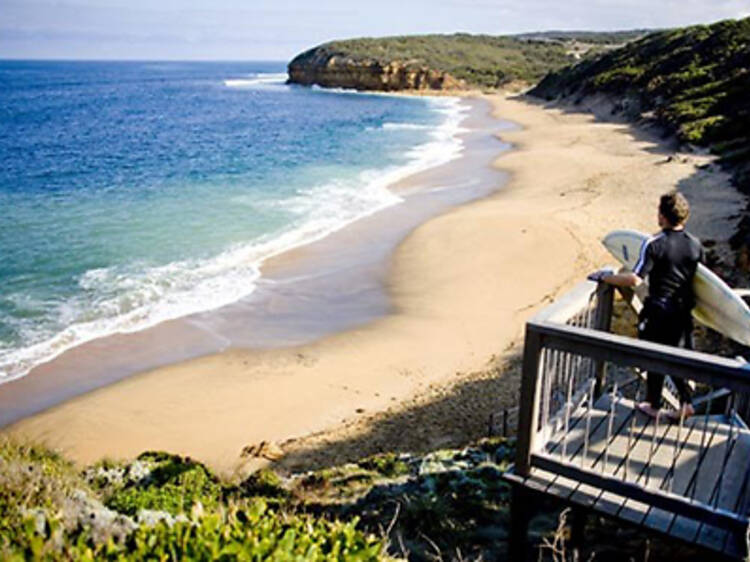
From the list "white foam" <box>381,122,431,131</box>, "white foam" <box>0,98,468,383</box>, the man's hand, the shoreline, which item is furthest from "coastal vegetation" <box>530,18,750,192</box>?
the man's hand

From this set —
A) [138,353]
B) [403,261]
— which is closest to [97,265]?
[138,353]

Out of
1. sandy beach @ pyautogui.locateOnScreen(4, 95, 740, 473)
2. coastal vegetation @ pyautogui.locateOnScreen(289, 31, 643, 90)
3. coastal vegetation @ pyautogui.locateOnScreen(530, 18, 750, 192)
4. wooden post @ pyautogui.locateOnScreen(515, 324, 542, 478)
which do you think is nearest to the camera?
wooden post @ pyautogui.locateOnScreen(515, 324, 542, 478)

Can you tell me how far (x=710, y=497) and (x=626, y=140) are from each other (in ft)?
122

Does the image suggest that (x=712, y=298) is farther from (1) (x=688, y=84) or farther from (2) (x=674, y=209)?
(1) (x=688, y=84)

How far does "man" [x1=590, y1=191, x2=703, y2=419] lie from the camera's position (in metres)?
4.75

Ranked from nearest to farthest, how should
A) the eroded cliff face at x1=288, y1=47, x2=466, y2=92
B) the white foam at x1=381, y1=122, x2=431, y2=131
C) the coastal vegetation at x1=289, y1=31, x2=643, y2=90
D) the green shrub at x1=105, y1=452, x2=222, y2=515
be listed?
the green shrub at x1=105, y1=452, x2=222, y2=515 < the white foam at x1=381, y1=122, x2=431, y2=131 < the eroded cliff face at x1=288, y1=47, x2=466, y2=92 < the coastal vegetation at x1=289, y1=31, x2=643, y2=90

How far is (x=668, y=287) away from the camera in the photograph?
4809 mm

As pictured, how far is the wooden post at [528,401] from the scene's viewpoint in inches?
164

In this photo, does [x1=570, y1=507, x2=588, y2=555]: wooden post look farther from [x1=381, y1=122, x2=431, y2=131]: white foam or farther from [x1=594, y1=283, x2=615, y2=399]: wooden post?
[x1=381, y1=122, x2=431, y2=131]: white foam

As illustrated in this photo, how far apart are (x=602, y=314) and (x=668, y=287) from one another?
0.63 metres

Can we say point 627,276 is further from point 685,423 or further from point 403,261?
point 403,261

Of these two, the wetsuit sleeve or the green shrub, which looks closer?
the wetsuit sleeve

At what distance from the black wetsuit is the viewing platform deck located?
1.19ft

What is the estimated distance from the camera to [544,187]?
84.5 ft
